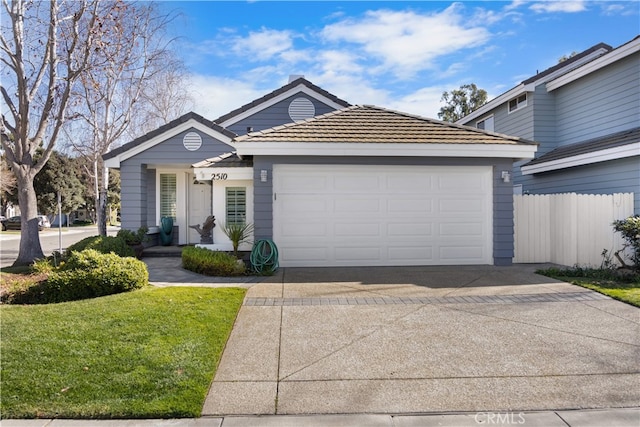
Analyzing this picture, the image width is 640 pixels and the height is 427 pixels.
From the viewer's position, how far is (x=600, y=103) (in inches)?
508

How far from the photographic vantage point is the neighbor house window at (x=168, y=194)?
14.1 metres

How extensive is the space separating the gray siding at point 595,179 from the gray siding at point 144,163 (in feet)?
36.6

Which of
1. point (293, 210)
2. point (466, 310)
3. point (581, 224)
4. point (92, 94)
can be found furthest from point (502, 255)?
point (92, 94)

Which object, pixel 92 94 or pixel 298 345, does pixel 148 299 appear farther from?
pixel 92 94

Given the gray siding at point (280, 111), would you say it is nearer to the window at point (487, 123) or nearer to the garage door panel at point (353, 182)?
the garage door panel at point (353, 182)

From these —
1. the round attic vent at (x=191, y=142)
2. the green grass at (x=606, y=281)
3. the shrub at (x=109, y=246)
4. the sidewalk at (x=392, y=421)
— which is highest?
the round attic vent at (x=191, y=142)


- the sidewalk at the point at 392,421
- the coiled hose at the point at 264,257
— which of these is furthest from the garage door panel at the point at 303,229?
the sidewalk at the point at 392,421


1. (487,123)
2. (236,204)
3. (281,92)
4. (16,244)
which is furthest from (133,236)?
(487,123)

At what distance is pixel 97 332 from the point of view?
4902 mm

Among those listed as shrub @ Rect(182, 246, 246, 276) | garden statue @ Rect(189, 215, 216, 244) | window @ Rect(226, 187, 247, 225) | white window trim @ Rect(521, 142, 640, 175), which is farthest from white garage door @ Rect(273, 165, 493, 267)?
white window trim @ Rect(521, 142, 640, 175)

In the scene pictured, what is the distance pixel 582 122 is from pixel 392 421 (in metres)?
14.1

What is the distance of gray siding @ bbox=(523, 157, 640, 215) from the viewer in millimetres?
10380

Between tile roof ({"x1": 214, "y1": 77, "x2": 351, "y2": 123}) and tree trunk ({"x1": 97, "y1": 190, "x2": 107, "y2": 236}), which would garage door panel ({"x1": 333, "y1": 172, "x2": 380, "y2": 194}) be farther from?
tree trunk ({"x1": 97, "y1": 190, "x2": 107, "y2": 236})

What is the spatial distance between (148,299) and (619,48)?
46.6ft
